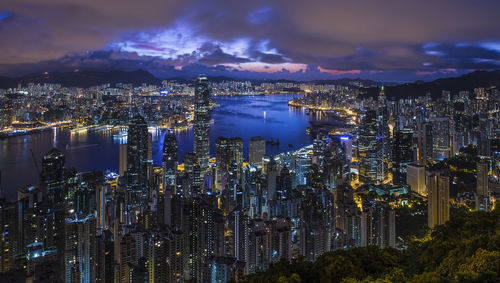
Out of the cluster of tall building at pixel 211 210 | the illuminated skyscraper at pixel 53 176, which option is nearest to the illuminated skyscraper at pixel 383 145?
the cluster of tall building at pixel 211 210

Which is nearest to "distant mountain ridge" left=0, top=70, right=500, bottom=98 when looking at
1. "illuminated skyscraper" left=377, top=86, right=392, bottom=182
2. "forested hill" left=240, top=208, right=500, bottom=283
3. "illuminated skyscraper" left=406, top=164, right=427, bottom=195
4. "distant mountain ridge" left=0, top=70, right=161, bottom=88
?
"distant mountain ridge" left=0, top=70, right=161, bottom=88


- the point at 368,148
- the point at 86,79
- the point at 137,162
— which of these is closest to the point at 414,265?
the point at 137,162

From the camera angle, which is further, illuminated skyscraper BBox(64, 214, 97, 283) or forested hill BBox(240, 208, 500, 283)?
illuminated skyscraper BBox(64, 214, 97, 283)

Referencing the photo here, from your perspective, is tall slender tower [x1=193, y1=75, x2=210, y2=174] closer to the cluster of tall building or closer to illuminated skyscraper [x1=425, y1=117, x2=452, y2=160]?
the cluster of tall building

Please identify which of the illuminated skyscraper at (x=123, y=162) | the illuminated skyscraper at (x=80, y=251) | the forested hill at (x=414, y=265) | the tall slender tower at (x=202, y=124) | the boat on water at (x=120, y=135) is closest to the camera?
the forested hill at (x=414, y=265)

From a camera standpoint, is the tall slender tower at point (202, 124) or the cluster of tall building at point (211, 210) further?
the tall slender tower at point (202, 124)

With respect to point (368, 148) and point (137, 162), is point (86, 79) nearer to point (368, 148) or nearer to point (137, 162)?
point (137, 162)

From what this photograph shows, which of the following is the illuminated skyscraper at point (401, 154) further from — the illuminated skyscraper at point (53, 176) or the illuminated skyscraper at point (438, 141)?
the illuminated skyscraper at point (53, 176)

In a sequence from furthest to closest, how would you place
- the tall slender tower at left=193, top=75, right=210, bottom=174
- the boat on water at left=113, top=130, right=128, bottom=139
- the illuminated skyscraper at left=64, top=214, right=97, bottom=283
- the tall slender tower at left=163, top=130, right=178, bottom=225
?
1. the boat on water at left=113, top=130, right=128, bottom=139
2. the tall slender tower at left=193, top=75, right=210, bottom=174
3. the tall slender tower at left=163, top=130, right=178, bottom=225
4. the illuminated skyscraper at left=64, top=214, right=97, bottom=283
